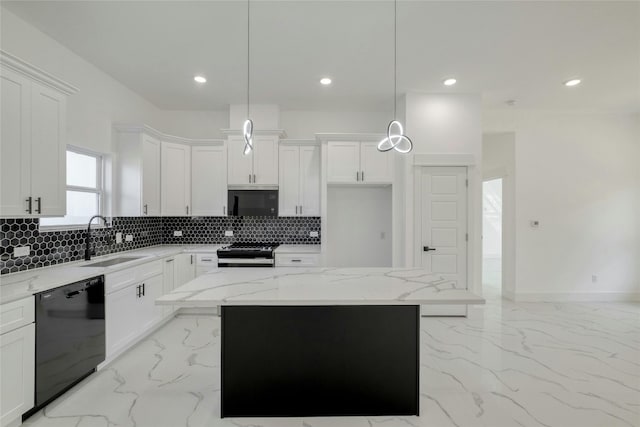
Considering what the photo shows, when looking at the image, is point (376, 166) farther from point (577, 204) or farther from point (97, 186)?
point (97, 186)

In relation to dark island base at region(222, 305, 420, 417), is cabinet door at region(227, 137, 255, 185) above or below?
above

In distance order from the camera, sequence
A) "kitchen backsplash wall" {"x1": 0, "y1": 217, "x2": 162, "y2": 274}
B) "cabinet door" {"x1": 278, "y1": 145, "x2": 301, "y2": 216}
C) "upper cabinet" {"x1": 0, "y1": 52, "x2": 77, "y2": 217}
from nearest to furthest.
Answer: "upper cabinet" {"x1": 0, "y1": 52, "x2": 77, "y2": 217} < "kitchen backsplash wall" {"x1": 0, "y1": 217, "x2": 162, "y2": 274} < "cabinet door" {"x1": 278, "y1": 145, "x2": 301, "y2": 216}

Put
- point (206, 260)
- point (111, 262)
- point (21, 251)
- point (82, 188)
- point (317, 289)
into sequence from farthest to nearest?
point (206, 260)
point (82, 188)
point (111, 262)
point (21, 251)
point (317, 289)

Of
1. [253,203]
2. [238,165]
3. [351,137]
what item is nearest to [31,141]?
[238,165]

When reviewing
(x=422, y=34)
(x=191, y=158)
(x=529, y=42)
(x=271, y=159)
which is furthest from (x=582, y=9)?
(x=191, y=158)

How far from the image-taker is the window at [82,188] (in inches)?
119

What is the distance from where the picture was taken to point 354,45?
9.34 ft

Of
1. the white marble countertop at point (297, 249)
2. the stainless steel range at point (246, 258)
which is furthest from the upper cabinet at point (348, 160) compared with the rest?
the stainless steel range at point (246, 258)

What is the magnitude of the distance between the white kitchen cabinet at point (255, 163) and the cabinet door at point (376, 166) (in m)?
1.30

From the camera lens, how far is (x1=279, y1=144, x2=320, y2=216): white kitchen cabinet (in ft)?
13.9

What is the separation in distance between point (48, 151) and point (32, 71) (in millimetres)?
581

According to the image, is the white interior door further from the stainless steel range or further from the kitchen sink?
the kitchen sink

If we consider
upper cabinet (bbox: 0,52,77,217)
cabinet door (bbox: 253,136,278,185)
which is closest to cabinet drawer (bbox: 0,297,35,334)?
upper cabinet (bbox: 0,52,77,217)

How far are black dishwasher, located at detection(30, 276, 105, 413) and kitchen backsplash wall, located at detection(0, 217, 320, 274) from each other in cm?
65
